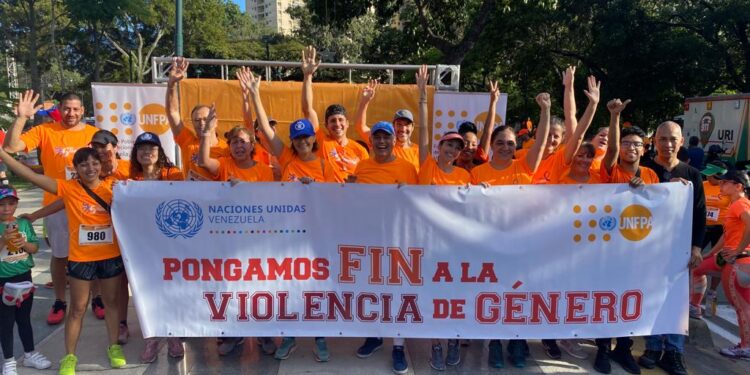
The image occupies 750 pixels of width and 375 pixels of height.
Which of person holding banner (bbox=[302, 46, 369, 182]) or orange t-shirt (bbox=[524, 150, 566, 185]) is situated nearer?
orange t-shirt (bbox=[524, 150, 566, 185])

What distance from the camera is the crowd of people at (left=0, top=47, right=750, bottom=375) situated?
12.0ft

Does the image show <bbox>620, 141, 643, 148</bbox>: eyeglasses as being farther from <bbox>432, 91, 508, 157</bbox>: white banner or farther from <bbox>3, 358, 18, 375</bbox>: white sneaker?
<bbox>3, 358, 18, 375</bbox>: white sneaker

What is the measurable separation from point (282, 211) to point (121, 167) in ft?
4.65

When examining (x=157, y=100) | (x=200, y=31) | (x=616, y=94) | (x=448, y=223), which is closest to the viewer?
(x=448, y=223)

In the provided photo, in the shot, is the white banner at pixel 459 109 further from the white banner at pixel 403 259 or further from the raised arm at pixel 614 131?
the white banner at pixel 403 259

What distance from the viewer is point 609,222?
3850mm

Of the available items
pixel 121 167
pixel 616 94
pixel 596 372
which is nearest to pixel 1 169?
pixel 121 167

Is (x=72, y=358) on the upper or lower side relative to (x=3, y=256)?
lower

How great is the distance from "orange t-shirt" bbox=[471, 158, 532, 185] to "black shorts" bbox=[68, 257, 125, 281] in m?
2.69

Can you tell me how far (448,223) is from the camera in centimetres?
383

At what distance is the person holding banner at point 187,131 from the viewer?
13.6ft

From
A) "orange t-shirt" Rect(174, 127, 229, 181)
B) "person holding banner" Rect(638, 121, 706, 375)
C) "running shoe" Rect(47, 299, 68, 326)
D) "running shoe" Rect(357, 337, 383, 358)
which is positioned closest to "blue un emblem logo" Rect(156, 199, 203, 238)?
"orange t-shirt" Rect(174, 127, 229, 181)

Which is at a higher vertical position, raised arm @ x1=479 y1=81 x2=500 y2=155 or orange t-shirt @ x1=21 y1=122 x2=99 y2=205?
raised arm @ x1=479 y1=81 x2=500 y2=155

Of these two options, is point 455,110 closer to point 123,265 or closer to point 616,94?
point 123,265
